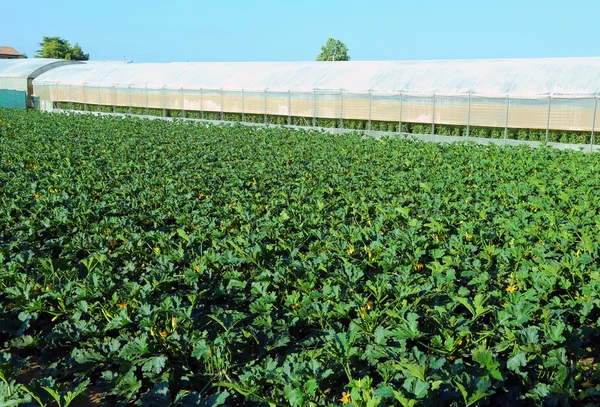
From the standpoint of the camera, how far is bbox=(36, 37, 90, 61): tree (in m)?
72.1

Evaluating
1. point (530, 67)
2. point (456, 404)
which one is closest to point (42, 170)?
point (456, 404)

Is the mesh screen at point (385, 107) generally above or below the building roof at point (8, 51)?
below

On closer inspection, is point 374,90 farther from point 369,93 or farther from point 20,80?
point 20,80

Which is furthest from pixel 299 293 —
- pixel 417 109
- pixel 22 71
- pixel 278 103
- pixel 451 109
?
pixel 22 71

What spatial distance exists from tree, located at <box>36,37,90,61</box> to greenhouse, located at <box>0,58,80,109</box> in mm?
35183

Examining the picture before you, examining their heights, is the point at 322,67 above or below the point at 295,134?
above

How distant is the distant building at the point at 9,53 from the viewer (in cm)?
9056

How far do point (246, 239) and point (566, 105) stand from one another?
52.3 ft

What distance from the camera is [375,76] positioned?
24656 millimetres

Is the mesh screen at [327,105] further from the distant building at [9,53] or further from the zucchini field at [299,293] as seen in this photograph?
the distant building at [9,53]

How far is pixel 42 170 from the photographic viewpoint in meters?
12.8

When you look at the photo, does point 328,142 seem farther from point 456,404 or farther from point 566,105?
point 456,404

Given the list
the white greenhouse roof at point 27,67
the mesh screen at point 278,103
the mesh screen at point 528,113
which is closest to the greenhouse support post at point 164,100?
the mesh screen at point 278,103

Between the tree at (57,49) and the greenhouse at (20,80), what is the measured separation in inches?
1385
